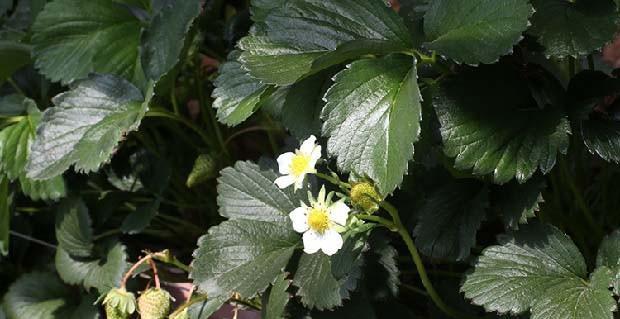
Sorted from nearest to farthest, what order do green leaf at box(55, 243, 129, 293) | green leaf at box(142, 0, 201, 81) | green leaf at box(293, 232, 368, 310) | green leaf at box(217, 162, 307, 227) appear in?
1. green leaf at box(293, 232, 368, 310)
2. green leaf at box(217, 162, 307, 227)
3. green leaf at box(142, 0, 201, 81)
4. green leaf at box(55, 243, 129, 293)

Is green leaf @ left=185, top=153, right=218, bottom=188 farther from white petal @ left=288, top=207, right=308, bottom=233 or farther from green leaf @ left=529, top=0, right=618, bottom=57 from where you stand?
green leaf @ left=529, top=0, right=618, bottom=57

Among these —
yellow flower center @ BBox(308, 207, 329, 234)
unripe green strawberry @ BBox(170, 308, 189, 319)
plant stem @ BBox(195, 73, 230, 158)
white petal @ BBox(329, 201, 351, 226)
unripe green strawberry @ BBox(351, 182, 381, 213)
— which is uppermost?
unripe green strawberry @ BBox(351, 182, 381, 213)

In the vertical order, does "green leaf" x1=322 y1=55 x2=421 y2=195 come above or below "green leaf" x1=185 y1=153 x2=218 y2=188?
above

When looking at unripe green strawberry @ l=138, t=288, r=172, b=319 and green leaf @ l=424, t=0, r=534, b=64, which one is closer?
green leaf @ l=424, t=0, r=534, b=64

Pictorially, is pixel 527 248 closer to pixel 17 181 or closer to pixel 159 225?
pixel 159 225

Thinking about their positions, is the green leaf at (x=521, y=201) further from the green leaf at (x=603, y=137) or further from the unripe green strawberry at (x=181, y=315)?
the unripe green strawberry at (x=181, y=315)

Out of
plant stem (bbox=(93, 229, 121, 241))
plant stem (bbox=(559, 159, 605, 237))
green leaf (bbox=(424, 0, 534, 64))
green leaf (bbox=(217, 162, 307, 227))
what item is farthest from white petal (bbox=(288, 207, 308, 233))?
plant stem (bbox=(93, 229, 121, 241))

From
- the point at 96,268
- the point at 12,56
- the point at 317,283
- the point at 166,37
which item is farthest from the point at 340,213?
the point at 12,56

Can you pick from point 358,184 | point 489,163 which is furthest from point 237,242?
point 489,163
